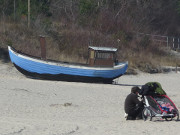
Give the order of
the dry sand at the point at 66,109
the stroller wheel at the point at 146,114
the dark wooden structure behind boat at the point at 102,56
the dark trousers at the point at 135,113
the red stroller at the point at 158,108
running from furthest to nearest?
the dark wooden structure behind boat at the point at 102,56, the dark trousers at the point at 135,113, the stroller wheel at the point at 146,114, the red stroller at the point at 158,108, the dry sand at the point at 66,109

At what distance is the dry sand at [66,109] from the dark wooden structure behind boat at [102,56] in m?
1.60

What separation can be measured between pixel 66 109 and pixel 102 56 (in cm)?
949

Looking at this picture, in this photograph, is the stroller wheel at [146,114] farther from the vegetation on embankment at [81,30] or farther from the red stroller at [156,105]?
the vegetation on embankment at [81,30]

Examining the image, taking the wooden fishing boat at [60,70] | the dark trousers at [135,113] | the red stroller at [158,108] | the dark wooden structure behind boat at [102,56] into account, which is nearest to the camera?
the red stroller at [158,108]

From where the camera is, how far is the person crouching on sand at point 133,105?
40.0 ft

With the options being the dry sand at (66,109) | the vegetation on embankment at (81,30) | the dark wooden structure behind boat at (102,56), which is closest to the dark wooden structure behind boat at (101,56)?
the dark wooden structure behind boat at (102,56)

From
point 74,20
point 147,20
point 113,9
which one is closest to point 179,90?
point 74,20

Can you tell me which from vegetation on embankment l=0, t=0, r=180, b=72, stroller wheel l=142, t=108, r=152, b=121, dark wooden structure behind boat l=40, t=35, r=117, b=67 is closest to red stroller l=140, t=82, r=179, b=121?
stroller wheel l=142, t=108, r=152, b=121

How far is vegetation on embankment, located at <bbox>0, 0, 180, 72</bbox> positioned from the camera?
100ft

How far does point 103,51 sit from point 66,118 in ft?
36.9

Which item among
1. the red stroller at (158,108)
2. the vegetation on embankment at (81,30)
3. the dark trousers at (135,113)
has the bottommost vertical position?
the vegetation on embankment at (81,30)

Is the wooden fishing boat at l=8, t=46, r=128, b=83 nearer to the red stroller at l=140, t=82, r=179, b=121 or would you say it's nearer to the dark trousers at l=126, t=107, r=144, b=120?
the dark trousers at l=126, t=107, r=144, b=120

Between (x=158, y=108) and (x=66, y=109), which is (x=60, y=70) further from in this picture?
(x=158, y=108)

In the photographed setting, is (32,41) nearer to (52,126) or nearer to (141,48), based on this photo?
(141,48)
